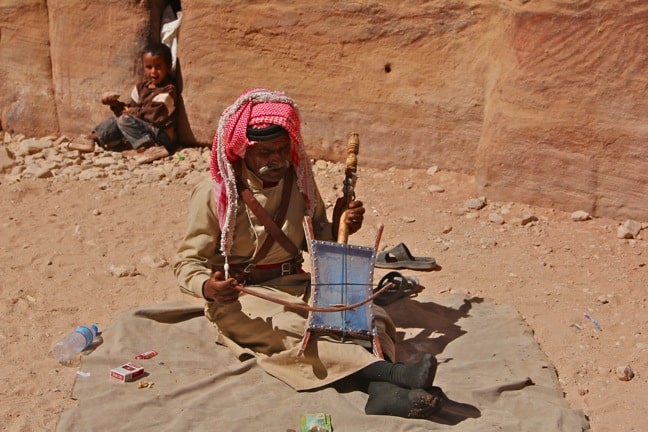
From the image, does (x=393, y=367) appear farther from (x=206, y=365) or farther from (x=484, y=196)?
(x=484, y=196)

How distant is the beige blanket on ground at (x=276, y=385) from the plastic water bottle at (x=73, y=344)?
0.31 feet

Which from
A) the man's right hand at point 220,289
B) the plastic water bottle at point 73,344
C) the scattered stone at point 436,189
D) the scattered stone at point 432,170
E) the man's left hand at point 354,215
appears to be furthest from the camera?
the scattered stone at point 432,170

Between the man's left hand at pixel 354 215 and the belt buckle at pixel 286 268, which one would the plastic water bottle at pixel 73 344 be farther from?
the man's left hand at pixel 354 215

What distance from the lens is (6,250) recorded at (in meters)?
5.95

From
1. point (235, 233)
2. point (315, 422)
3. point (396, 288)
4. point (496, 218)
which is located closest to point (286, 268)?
point (235, 233)

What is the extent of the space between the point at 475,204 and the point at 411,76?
44.6 inches

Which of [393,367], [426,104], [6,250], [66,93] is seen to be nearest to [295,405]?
[393,367]

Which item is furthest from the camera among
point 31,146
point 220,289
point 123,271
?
point 31,146

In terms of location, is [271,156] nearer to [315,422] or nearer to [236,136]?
[236,136]

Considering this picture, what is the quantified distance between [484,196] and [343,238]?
8.64ft

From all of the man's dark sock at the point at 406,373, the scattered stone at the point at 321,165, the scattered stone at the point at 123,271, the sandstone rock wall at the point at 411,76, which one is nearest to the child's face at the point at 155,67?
the sandstone rock wall at the point at 411,76

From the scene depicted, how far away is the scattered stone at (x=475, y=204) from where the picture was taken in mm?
6504

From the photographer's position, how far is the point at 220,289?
4023 mm

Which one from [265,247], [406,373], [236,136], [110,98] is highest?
[236,136]
